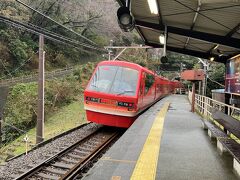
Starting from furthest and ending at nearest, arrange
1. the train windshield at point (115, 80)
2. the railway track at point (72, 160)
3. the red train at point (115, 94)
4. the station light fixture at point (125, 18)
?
1. the train windshield at point (115, 80)
2. the red train at point (115, 94)
3. the station light fixture at point (125, 18)
4. the railway track at point (72, 160)

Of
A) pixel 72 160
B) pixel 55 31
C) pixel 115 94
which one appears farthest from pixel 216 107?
pixel 55 31

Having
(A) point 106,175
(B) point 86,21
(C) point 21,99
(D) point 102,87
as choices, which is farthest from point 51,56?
(A) point 106,175

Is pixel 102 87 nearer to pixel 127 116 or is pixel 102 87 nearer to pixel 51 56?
pixel 127 116

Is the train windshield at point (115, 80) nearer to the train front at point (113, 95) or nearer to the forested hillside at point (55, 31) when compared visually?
the train front at point (113, 95)

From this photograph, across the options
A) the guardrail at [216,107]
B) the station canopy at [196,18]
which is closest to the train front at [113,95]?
the station canopy at [196,18]

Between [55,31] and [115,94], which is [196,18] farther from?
[55,31]

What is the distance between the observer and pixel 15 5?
38.2 metres

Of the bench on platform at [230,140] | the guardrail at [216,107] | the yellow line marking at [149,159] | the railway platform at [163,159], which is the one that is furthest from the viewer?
the guardrail at [216,107]

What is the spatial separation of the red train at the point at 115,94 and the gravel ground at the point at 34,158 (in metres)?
1.37

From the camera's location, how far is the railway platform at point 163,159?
529cm

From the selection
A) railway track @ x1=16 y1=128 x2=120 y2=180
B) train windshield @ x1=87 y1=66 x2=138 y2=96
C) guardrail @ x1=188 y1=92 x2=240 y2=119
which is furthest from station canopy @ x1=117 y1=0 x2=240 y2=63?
railway track @ x1=16 y1=128 x2=120 y2=180

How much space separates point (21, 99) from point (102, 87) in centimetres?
1612

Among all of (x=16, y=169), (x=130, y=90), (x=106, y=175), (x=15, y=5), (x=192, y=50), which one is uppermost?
(x=15, y=5)

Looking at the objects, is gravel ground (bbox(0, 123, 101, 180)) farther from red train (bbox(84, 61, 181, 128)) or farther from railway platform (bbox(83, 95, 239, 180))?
railway platform (bbox(83, 95, 239, 180))
